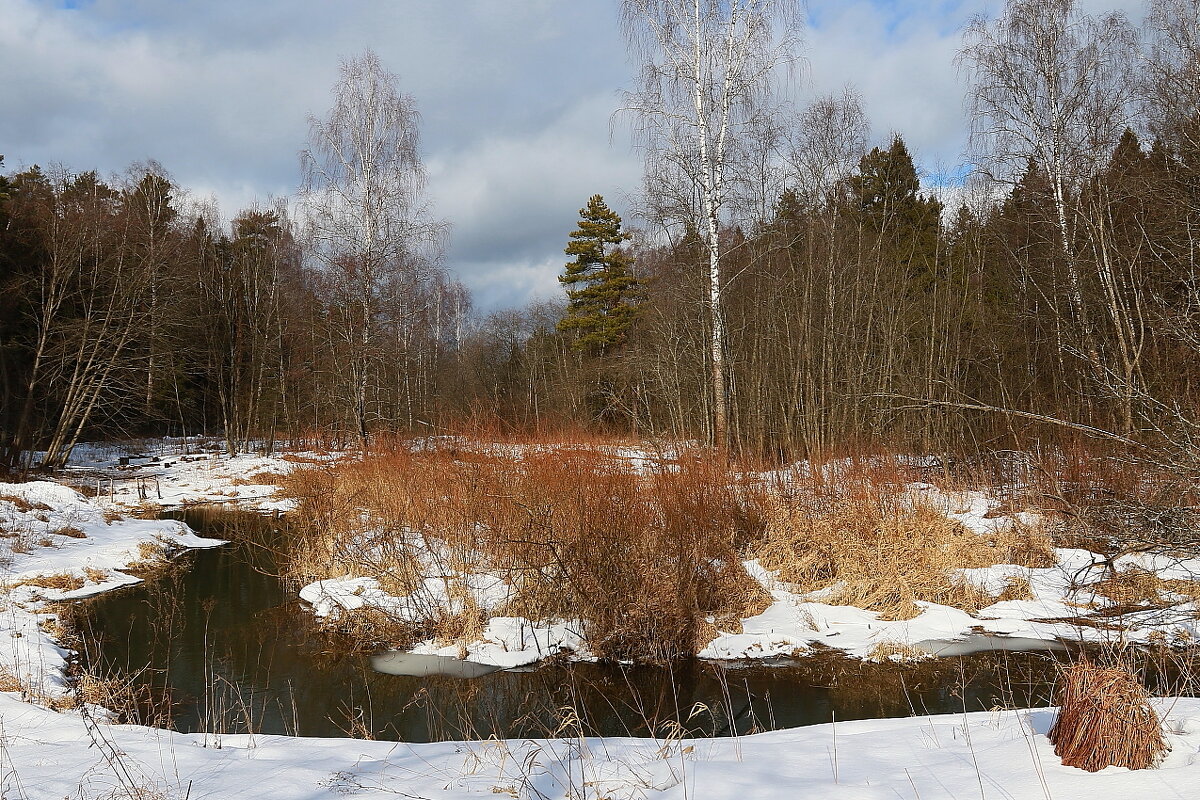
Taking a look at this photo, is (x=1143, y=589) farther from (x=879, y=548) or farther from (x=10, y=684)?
(x=10, y=684)

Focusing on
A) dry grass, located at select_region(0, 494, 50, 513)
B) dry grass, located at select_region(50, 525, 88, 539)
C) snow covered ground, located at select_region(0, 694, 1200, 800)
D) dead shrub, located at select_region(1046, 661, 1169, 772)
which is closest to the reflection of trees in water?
snow covered ground, located at select_region(0, 694, 1200, 800)

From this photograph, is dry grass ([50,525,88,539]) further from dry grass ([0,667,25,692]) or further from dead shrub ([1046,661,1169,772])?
dead shrub ([1046,661,1169,772])

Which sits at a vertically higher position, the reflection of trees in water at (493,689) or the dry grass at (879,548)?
the dry grass at (879,548)

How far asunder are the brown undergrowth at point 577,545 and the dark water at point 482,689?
0.46 m

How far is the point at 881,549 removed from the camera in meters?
7.31

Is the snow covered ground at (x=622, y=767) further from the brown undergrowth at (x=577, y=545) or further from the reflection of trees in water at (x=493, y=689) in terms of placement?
the brown undergrowth at (x=577, y=545)

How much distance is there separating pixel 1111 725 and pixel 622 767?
1.91 metres

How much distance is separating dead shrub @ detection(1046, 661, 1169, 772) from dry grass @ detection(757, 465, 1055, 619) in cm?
422

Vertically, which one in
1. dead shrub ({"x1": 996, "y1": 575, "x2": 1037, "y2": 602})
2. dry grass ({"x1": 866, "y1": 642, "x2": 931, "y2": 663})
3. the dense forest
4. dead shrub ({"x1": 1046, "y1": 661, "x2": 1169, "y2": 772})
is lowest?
dry grass ({"x1": 866, "y1": 642, "x2": 931, "y2": 663})

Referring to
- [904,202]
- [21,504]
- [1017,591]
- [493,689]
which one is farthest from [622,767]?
[904,202]

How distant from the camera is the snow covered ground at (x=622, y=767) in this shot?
257 centimetres

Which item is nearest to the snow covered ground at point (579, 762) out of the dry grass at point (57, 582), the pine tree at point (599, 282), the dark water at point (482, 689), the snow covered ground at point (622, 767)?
the snow covered ground at point (622, 767)

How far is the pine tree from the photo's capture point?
97.0ft

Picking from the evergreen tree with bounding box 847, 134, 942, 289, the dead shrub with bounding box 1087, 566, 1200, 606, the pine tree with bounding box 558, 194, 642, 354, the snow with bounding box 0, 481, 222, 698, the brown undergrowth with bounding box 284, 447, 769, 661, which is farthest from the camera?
the pine tree with bounding box 558, 194, 642, 354
